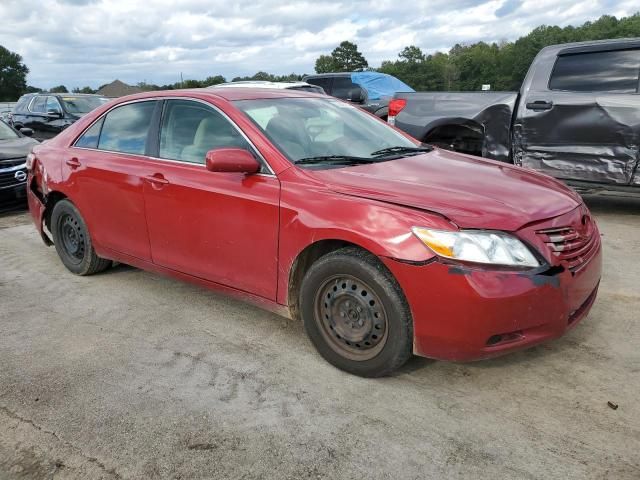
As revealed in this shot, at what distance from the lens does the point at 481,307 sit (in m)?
2.58

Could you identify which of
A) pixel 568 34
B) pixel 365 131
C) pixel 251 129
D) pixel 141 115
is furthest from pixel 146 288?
pixel 568 34

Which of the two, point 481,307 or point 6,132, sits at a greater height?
point 6,132

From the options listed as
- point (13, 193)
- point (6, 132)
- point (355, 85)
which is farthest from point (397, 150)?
point (355, 85)

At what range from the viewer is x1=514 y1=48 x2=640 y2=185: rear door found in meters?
5.90

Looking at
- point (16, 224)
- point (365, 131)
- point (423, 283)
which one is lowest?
point (16, 224)

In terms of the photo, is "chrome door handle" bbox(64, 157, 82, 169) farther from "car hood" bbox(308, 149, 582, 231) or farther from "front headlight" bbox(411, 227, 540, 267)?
"front headlight" bbox(411, 227, 540, 267)

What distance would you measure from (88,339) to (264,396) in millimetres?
1446

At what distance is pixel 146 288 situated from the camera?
180 inches

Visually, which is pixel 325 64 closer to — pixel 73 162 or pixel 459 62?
pixel 459 62

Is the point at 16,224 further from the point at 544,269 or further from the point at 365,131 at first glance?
the point at 544,269

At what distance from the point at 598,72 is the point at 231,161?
4.88m

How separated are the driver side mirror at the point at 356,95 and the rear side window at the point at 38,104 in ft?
26.4

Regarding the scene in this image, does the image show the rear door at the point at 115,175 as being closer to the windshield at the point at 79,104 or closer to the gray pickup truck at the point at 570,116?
the gray pickup truck at the point at 570,116

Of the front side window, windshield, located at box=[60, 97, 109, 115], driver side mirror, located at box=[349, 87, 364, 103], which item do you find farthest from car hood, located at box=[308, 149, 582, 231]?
windshield, located at box=[60, 97, 109, 115]
